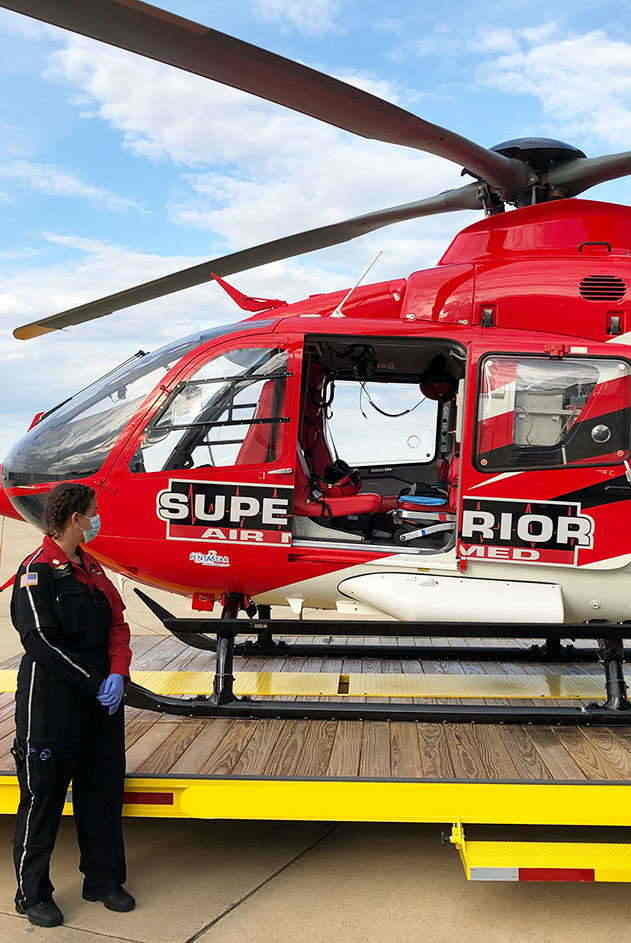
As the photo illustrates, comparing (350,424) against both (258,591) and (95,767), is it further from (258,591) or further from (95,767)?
(95,767)

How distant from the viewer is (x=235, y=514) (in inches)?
193

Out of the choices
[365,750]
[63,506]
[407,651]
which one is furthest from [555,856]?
[407,651]

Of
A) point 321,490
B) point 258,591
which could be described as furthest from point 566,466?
point 258,591

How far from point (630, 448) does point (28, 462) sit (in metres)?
3.45

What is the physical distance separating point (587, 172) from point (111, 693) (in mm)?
3919

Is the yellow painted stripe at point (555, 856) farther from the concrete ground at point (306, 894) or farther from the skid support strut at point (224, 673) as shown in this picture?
the skid support strut at point (224, 673)

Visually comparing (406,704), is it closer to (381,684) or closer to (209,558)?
(381,684)

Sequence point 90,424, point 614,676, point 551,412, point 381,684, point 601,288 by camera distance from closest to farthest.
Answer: point 614,676
point 551,412
point 601,288
point 90,424
point 381,684

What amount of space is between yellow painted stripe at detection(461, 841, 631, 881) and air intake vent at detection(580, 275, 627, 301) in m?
2.92

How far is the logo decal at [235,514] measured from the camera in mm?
4902

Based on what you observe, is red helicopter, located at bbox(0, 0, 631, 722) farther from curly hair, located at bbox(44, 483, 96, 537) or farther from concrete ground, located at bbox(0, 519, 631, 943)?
curly hair, located at bbox(44, 483, 96, 537)

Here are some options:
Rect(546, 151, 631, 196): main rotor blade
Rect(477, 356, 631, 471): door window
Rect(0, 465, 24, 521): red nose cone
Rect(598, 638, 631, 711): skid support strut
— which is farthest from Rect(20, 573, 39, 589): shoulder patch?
Rect(546, 151, 631, 196): main rotor blade

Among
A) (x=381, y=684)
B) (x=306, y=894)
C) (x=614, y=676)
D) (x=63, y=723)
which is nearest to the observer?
(x=63, y=723)

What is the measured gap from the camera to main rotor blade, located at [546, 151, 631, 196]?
5.01 meters
